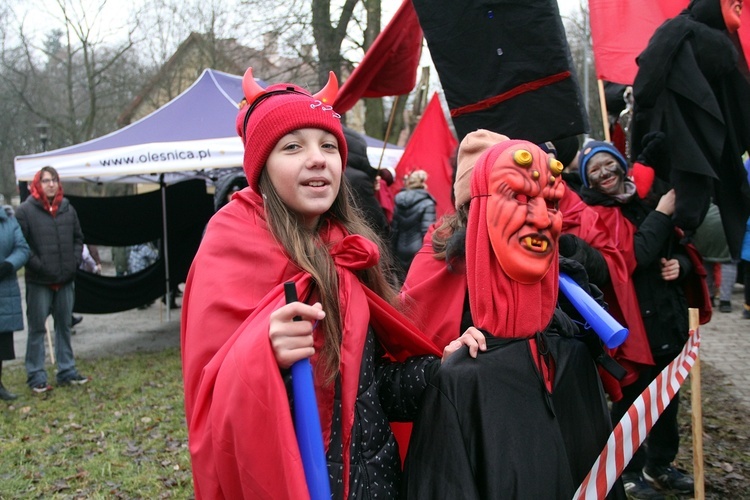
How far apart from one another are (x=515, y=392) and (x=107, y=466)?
4328mm

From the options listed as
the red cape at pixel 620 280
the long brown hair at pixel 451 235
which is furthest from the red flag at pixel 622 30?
the long brown hair at pixel 451 235

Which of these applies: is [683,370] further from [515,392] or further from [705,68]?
[515,392]

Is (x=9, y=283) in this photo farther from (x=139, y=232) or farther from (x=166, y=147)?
(x=139, y=232)

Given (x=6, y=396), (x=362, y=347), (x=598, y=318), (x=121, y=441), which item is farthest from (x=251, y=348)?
(x=6, y=396)

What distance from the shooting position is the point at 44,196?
7.75 metres

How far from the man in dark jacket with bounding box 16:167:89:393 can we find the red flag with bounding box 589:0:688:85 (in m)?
5.79

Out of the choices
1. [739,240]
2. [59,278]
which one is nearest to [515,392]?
[739,240]

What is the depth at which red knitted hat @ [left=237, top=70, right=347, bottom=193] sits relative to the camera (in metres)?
2.07

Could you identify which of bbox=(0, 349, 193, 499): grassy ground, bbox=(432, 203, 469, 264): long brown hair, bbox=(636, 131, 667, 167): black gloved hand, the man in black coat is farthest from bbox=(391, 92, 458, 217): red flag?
bbox=(432, 203, 469, 264): long brown hair

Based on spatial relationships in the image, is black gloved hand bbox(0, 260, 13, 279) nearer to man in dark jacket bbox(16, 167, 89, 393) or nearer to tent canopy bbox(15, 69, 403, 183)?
man in dark jacket bbox(16, 167, 89, 393)

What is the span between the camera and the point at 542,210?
78.0 inches

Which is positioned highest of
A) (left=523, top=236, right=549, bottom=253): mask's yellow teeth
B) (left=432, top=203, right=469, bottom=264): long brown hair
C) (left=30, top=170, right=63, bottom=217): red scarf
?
(left=523, top=236, right=549, bottom=253): mask's yellow teeth

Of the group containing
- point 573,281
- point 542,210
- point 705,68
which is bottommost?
point 573,281

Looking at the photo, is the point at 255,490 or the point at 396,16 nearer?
the point at 255,490
